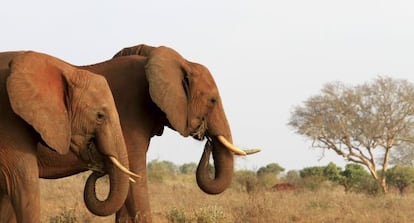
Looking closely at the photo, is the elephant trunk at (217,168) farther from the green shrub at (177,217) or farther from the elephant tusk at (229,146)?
the green shrub at (177,217)

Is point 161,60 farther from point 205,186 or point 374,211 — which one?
point 374,211

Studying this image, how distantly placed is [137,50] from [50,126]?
3052 mm

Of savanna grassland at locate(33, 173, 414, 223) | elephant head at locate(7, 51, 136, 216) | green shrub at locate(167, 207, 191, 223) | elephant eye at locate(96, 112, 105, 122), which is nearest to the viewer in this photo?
elephant head at locate(7, 51, 136, 216)

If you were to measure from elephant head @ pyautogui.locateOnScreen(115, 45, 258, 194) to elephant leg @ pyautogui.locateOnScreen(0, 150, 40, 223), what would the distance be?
2.16 m

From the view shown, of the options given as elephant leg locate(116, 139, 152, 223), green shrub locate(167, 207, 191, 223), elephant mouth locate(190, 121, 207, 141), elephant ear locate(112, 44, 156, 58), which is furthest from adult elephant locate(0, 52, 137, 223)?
green shrub locate(167, 207, 191, 223)

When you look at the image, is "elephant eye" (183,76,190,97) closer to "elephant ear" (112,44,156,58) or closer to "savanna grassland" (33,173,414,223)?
"elephant ear" (112,44,156,58)

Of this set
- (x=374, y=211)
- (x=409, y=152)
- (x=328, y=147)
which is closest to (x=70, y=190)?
(x=374, y=211)

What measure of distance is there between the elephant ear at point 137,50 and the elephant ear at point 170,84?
23.6 inches

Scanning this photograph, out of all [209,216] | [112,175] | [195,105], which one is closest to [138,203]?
[195,105]

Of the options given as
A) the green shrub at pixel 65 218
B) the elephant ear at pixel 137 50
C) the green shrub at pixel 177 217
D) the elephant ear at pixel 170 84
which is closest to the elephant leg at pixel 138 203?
the elephant ear at pixel 170 84

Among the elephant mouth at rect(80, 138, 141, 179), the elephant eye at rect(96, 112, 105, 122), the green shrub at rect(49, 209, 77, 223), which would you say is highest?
the elephant eye at rect(96, 112, 105, 122)

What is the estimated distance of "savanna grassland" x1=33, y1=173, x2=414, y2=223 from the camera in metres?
11.5

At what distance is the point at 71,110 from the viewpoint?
278 inches

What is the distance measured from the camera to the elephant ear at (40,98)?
6668 mm
